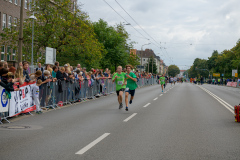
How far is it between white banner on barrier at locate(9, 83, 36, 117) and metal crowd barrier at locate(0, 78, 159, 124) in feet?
1.69

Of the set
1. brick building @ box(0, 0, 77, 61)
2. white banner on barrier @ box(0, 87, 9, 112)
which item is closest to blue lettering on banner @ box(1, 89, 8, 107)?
white banner on barrier @ box(0, 87, 9, 112)

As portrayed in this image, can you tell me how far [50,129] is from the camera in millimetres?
9047

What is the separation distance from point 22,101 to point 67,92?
471 centimetres

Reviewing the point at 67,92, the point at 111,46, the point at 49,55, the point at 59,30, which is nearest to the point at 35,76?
the point at 67,92

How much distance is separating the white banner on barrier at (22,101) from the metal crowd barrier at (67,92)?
1.69 ft

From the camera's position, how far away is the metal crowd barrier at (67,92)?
45.9ft

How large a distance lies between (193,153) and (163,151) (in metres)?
0.52

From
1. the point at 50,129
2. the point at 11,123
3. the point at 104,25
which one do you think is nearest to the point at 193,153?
the point at 50,129

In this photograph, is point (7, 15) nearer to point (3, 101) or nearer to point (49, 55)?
point (49, 55)

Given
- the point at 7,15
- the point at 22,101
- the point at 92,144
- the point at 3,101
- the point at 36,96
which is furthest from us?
the point at 7,15

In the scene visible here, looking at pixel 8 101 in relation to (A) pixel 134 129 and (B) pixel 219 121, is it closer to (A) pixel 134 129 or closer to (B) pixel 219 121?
(A) pixel 134 129

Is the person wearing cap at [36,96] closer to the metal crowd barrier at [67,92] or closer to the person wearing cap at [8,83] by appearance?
the metal crowd barrier at [67,92]

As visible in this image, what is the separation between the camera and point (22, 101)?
39.3ft

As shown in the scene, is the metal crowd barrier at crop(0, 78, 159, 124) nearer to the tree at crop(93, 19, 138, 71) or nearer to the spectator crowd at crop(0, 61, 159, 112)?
the spectator crowd at crop(0, 61, 159, 112)
